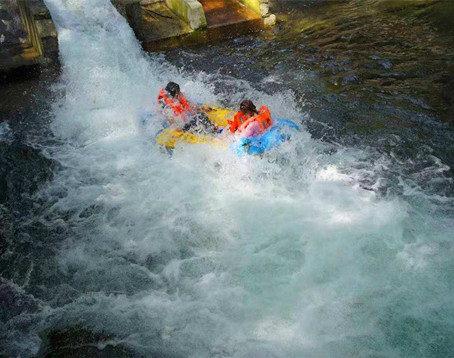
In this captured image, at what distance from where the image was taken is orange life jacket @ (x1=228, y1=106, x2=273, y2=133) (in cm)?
632

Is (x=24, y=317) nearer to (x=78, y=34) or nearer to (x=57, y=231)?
(x=57, y=231)

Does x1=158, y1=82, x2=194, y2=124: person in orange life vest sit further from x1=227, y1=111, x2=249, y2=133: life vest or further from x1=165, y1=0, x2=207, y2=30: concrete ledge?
x1=165, y1=0, x2=207, y2=30: concrete ledge

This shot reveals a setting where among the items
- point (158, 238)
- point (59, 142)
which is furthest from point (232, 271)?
point (59, 142)

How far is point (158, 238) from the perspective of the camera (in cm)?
562

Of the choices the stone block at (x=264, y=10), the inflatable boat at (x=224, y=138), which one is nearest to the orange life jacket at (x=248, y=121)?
the inflatable boat at (x=224, y=138)

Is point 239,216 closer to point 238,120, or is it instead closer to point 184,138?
point 238,120

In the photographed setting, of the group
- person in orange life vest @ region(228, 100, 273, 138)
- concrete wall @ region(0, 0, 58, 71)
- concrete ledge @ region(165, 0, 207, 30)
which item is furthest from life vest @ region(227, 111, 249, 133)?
concrete wall @ region(0, 0, 58, 71)

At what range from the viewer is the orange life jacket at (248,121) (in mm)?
6316

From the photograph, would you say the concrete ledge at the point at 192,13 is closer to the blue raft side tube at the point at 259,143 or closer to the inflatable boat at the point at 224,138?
the inflatable boat at the point at 224,138

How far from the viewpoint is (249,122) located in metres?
6.30

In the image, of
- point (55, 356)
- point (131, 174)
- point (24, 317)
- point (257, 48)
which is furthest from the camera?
point (257, 48)

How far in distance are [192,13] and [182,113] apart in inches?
199

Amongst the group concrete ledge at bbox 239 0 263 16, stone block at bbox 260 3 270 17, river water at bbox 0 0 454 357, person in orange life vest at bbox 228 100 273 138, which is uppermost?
concrete ledge at bbox 239 0 263 16

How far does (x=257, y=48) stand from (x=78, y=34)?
15.7 feet
